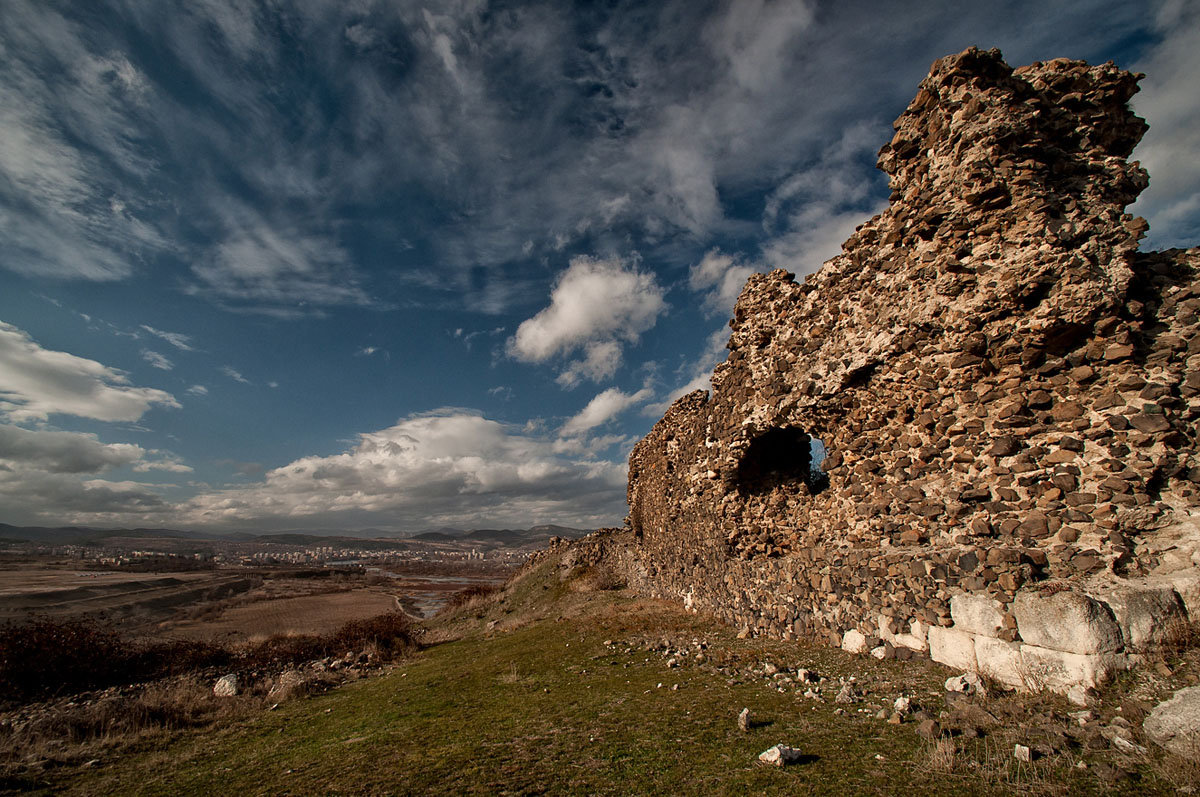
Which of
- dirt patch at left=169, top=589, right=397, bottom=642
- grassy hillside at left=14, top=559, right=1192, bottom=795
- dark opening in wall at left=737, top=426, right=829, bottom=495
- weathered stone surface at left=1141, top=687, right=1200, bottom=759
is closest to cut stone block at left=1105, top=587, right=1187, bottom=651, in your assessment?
weathered stone surface at left=1141, top=687, right=1200, bottom=759

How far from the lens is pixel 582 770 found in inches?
180

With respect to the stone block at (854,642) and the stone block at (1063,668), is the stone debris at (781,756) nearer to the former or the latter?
the stone block at (1063,668)

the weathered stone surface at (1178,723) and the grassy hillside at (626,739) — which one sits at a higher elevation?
the weathered stone surface at (1178,723)

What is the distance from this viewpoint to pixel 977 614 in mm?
5812

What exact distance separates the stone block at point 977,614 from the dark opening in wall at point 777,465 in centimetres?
523

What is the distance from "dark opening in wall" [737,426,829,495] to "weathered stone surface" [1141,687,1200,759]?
751 centimetres

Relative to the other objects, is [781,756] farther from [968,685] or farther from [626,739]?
[968,685]

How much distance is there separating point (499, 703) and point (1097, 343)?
987 cm

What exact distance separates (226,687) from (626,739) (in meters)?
11.3

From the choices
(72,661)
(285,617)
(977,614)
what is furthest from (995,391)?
(285,617)

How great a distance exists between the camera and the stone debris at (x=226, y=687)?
11.2m

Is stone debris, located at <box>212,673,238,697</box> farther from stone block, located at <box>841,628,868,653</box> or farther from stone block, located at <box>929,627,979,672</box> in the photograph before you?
stone block, located at <box>929,627,979,672</box>

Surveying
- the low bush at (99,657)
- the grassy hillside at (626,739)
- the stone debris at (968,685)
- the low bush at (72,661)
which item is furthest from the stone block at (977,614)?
the low bush at (72,661)

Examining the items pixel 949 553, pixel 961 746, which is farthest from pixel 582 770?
pixel 949 553
